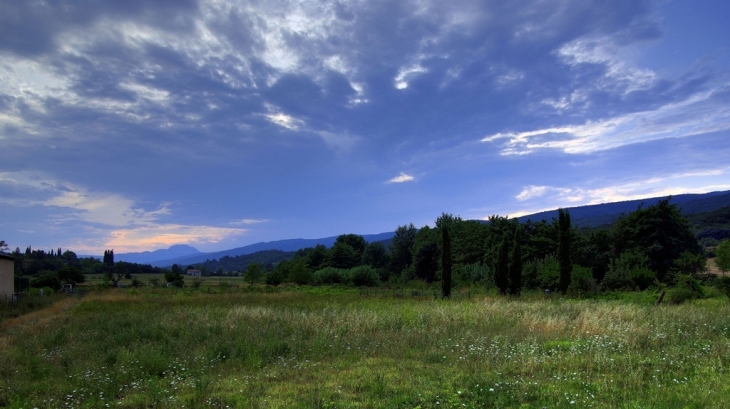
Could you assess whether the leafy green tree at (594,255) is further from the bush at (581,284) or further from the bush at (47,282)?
the bush at (47,282)

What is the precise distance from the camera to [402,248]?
266ft

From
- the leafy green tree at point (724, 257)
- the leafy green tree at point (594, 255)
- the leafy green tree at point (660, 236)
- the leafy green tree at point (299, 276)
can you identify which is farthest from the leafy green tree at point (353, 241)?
the leafy green tree at point (724, 257)

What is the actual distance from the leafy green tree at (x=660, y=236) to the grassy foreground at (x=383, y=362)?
31469 mm

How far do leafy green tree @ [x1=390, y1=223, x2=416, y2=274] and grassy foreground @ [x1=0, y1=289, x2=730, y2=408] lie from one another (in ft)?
221

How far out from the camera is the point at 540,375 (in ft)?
22.4

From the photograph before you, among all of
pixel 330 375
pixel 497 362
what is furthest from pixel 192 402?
pixel 497 362

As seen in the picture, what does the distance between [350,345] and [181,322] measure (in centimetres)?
665

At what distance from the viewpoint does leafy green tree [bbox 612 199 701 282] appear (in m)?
40.1

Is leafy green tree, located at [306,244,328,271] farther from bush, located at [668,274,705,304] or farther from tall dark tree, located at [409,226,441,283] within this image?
bush, located at [668,274,705,304]

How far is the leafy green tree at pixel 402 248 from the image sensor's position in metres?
80.6

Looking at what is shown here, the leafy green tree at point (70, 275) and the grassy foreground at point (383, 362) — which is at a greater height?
the leafy green tree at point (70, 275)

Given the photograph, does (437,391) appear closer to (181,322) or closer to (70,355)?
(70,355)

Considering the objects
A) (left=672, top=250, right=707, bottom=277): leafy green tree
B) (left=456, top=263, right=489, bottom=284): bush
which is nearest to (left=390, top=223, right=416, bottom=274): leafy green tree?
(left=456, top=263, right=489, bottom=284): bush

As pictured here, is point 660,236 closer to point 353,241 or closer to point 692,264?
point 692,264
